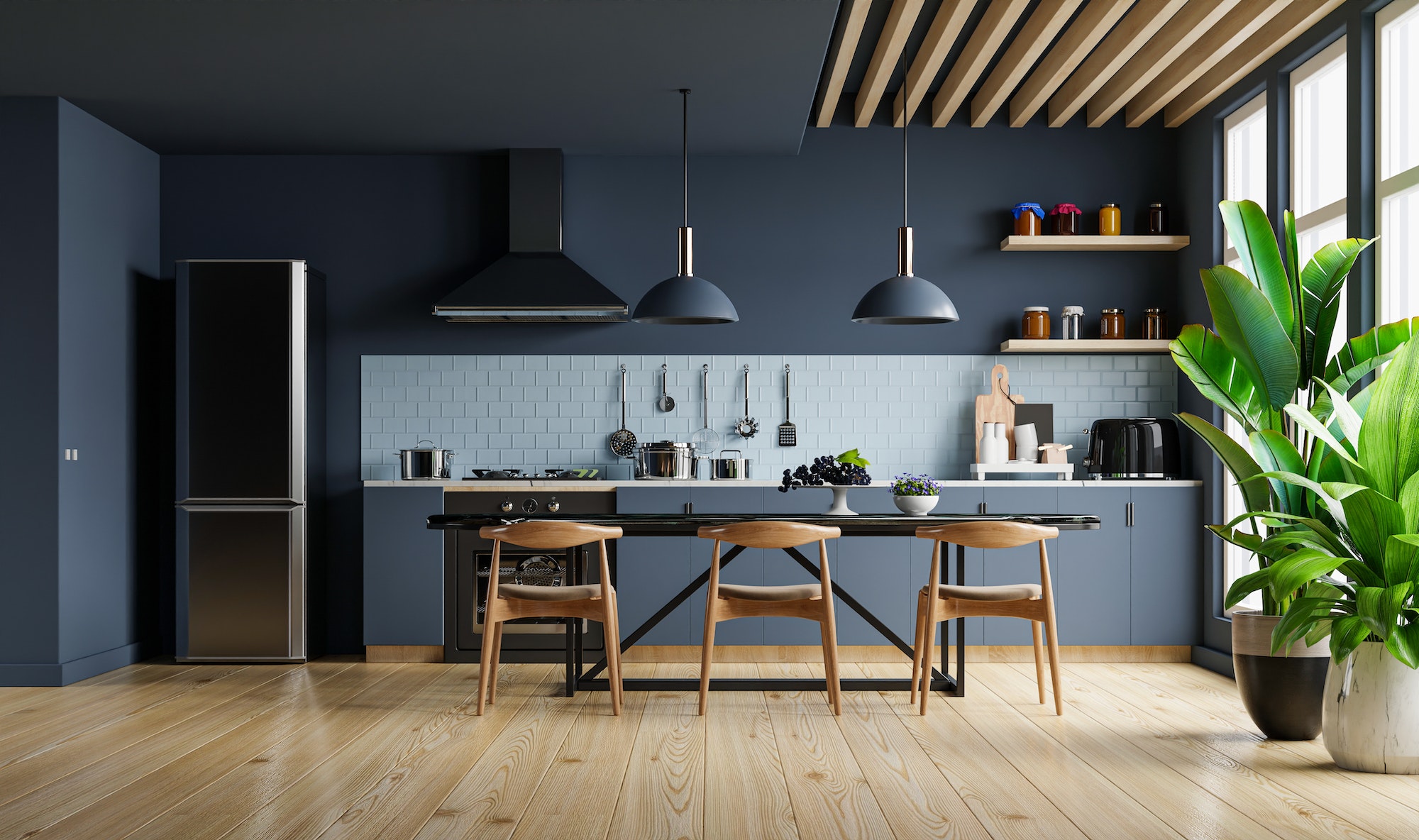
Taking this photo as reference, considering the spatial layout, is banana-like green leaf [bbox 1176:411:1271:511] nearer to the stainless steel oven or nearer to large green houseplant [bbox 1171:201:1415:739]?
large green houseplant [bbox 1171:201:1415:739]

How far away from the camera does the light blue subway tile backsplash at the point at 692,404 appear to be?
600 cm

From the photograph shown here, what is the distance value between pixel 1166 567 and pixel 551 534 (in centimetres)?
337

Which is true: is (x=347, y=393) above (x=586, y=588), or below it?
above

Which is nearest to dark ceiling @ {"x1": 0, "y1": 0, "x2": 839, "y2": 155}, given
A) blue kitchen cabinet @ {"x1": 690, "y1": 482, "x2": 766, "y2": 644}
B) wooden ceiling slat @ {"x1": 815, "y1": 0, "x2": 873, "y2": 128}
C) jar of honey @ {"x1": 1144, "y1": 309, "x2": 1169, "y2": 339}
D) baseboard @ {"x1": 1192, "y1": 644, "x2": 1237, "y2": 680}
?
wooden ceiling slat @ {"x1": 815, "y1": 0, "x2": 873, "y2": 128}

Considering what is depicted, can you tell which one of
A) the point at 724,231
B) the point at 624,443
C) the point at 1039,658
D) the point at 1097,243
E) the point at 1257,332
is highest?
the point at 724,231

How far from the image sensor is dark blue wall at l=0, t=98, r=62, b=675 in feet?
16.1

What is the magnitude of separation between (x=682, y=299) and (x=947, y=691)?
209 centimetres

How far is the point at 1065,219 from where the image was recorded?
5.86 m

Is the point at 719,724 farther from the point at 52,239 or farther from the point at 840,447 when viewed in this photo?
the point at 52,239

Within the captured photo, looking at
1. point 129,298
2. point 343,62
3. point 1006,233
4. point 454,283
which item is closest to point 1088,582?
point 1006,233

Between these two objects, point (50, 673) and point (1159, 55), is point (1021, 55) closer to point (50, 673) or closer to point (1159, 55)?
point (1159, 55)

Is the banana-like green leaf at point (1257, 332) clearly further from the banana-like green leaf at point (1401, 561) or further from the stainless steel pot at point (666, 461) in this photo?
the stainless steel pot at point (666, 461)

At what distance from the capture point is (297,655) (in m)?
5.45

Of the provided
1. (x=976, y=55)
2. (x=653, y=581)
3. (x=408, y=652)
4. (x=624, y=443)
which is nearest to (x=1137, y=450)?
(x=976, y=55)
